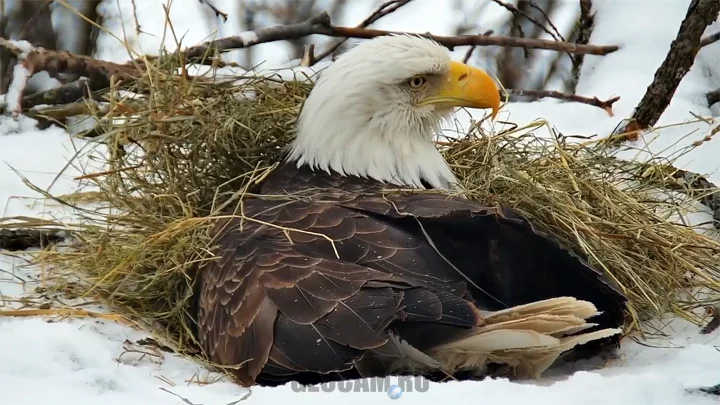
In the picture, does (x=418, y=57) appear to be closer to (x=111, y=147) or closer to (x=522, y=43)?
(x=111, y=147)

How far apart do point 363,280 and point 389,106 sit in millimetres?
1108

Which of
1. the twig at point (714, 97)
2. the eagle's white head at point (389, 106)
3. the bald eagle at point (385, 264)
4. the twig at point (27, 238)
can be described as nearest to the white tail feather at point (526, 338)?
the bald eagle at point (385, 264)

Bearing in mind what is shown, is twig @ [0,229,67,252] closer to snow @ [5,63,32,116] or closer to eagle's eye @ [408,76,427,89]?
snow @ [5,63,32,116]

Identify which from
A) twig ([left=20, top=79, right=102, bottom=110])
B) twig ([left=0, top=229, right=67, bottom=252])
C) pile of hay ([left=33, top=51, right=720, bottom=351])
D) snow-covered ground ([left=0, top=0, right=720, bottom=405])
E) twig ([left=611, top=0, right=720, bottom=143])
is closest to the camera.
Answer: snow-covered ground ([left=0, top=0, right=720, bottom=405])

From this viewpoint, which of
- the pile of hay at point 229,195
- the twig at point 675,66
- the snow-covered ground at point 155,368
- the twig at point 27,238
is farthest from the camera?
the twig at point 675,66

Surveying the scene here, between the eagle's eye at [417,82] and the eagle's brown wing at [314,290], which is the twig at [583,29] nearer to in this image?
the eagle's eye at [417,82]

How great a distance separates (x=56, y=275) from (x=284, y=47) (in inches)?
130

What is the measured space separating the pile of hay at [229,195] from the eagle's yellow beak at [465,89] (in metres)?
0.27

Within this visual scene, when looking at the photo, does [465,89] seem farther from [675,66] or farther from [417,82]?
[675,66]

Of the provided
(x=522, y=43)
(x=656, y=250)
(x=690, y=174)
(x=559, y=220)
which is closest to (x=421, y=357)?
(x=559, y=220)

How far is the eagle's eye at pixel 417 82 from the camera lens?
357 cm

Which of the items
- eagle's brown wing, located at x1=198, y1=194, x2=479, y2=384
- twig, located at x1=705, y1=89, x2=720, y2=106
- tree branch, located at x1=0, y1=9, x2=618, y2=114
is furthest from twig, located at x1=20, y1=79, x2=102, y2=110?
twig, located at x1=705, y1=89, x2=720, y2=106

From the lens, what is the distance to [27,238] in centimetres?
367

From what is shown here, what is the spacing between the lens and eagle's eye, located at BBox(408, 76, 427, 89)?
11.7 ft
